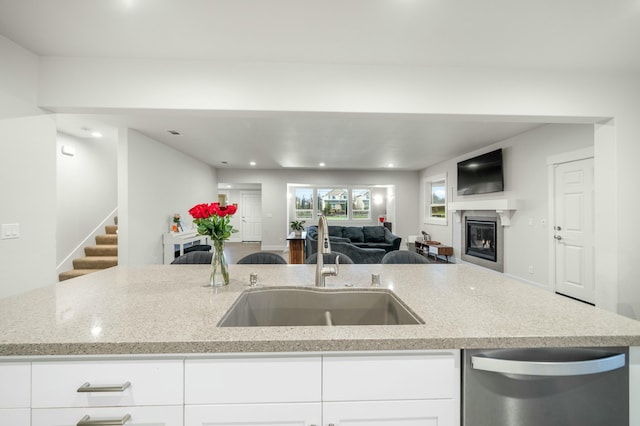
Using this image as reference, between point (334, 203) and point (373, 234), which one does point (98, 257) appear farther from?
point (334, 203)

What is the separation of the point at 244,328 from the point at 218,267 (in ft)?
1.97

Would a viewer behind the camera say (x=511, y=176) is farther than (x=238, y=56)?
Yes

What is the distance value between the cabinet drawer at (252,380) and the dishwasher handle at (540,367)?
49 centimetres

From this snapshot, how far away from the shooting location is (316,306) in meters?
1.37

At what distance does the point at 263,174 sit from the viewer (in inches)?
333

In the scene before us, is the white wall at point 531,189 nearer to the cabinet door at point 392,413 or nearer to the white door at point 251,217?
the cabinet door at point 392,413

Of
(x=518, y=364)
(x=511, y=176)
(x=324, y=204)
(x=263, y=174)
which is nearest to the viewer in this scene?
(x=518, y=364)

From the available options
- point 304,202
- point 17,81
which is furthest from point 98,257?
point 304,202

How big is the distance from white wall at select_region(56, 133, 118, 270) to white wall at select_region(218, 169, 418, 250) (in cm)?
326

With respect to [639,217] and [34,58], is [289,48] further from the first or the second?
[639,217]

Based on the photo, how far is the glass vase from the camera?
140 cm

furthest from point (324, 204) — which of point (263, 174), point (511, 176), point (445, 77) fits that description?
point (445, 77)

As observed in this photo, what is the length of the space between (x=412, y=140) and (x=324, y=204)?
4.97 m

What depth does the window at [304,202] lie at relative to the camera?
952 centimetres
